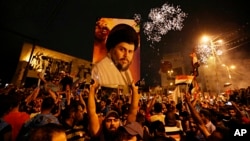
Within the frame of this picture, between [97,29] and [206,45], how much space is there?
2130cm

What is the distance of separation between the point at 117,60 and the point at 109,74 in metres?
0.72

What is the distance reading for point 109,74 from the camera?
723cm

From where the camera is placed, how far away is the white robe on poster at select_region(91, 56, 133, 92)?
707cm

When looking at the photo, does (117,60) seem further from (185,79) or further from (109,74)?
(185,79)

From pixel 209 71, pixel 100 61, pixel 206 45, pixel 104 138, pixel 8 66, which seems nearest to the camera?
pixel 104 138

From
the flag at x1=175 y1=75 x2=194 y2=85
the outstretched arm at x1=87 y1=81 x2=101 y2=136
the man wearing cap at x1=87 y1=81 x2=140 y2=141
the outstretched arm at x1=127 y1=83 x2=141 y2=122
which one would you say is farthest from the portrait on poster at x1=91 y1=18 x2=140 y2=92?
the flag at x1=175 y1=75 x2=194 y2=85

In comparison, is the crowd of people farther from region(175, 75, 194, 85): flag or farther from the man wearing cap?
region(175, 75, 194, 85): flag

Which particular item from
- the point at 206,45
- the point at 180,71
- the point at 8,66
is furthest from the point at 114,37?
the point at 180,71

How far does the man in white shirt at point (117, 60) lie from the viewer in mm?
7188

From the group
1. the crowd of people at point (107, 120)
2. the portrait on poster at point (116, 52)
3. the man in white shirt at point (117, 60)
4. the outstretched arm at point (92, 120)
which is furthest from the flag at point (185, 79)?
the outstretched arm at point (92, 120)

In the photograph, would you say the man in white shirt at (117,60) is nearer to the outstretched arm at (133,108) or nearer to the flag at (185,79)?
the outstretched arm at (133,108)

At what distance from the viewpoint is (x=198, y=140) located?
4.20 m

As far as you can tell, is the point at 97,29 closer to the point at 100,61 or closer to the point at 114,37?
the point at 114,37

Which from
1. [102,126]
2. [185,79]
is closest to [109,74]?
[102,126]
